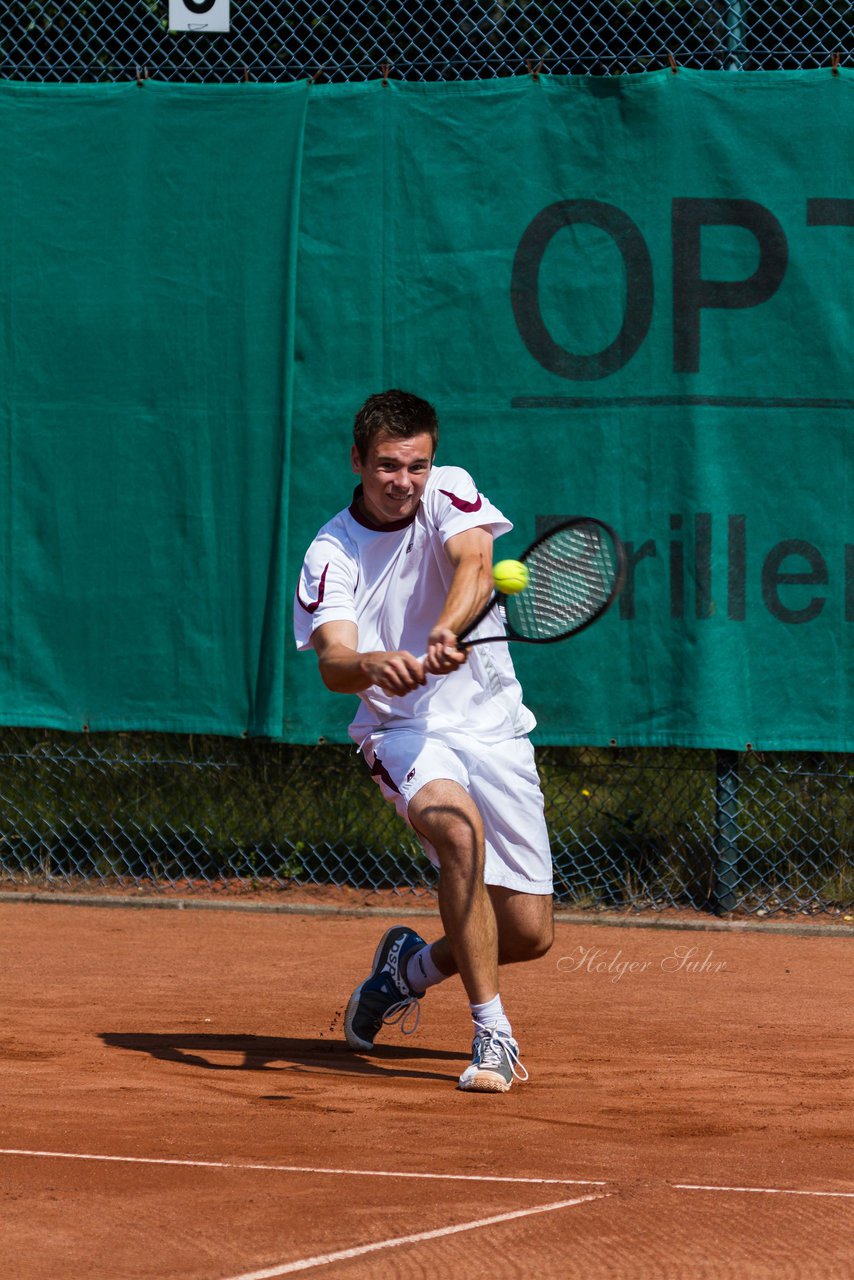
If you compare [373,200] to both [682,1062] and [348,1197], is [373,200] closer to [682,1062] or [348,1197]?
[682,1062]

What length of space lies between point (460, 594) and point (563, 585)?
0.30 metres

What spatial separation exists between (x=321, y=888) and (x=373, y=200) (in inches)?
104

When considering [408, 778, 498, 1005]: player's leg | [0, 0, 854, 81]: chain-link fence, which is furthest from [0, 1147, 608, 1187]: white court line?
[0, 0, 854, 81]: chain-link fence

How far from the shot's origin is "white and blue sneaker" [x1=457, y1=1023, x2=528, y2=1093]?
4102 mm

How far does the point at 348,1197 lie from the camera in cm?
327

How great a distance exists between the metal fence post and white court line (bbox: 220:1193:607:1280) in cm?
323

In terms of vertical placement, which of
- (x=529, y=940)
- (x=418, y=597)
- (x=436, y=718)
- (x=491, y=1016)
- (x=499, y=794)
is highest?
(x=418, y=597)

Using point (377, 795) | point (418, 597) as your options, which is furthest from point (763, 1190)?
point (377, 795)

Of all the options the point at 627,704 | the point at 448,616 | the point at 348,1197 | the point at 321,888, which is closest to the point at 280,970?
the point at 321,888

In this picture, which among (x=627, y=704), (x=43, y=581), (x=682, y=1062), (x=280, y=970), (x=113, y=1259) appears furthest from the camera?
(x=43, y=581)

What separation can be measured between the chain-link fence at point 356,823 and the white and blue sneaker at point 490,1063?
7.97ft

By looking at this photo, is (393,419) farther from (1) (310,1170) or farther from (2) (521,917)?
(1) (310,1170)

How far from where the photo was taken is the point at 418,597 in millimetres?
4473

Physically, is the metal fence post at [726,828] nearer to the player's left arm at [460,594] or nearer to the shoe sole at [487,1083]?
the player's left arm at [460,594]
